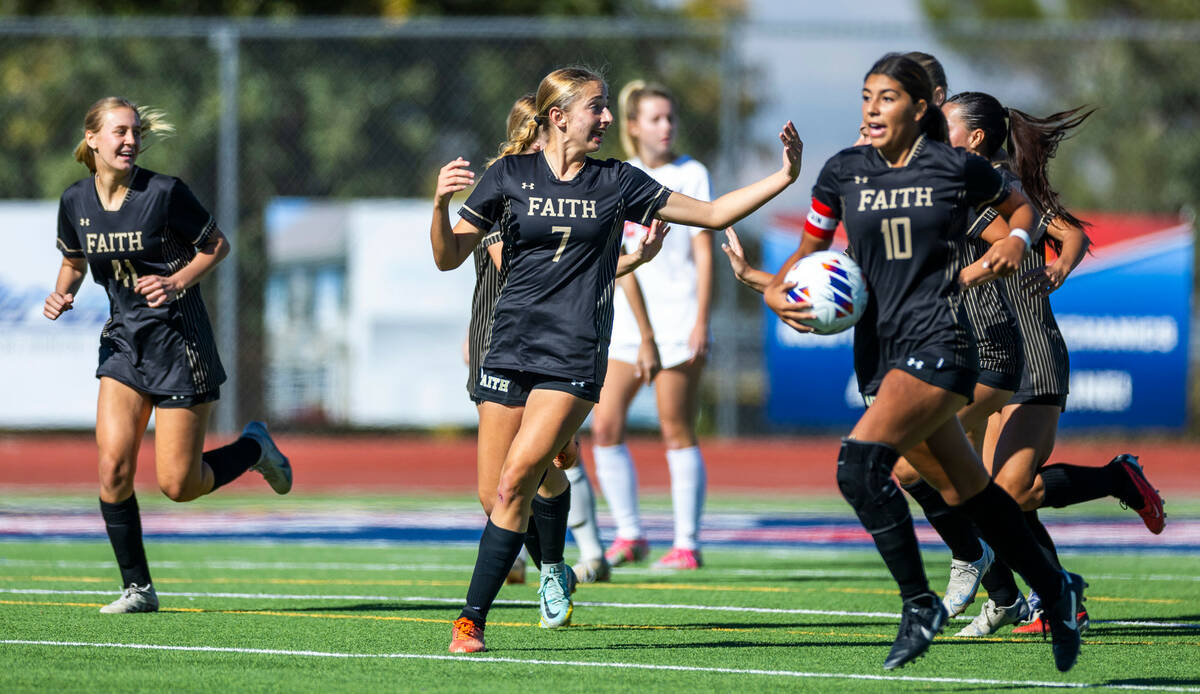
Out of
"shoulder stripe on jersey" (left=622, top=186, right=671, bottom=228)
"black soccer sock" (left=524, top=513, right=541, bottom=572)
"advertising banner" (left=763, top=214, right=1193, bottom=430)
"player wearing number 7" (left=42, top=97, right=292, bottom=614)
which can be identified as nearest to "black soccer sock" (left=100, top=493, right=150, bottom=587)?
"player wearing number 7" (left=42, top=97, right=292, bottom=614)

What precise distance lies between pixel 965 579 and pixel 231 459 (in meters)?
3.44

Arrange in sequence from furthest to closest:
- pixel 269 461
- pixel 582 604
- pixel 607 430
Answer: pixel 607 430
pixel 269 461
pixel 582 604

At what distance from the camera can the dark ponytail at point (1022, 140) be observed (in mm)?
6230

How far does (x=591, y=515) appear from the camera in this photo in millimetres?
8055

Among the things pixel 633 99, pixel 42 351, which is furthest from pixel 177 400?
pixel 42 351

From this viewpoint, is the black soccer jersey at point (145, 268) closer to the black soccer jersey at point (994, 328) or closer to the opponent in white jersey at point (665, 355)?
the opponent in white jersey at point (665, 355)

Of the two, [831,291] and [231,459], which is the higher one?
[831,291]

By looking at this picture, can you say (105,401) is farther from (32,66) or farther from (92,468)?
(32,66)

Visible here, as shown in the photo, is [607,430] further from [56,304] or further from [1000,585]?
[56,304]

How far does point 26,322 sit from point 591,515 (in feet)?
30.2

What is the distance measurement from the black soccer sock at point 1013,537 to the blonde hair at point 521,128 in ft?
7.17

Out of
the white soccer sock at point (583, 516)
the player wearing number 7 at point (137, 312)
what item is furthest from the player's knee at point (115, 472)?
the white soccer sock at point (583, 516)

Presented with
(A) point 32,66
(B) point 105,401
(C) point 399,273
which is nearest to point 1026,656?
(B) point 105,401

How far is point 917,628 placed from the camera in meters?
5.12
